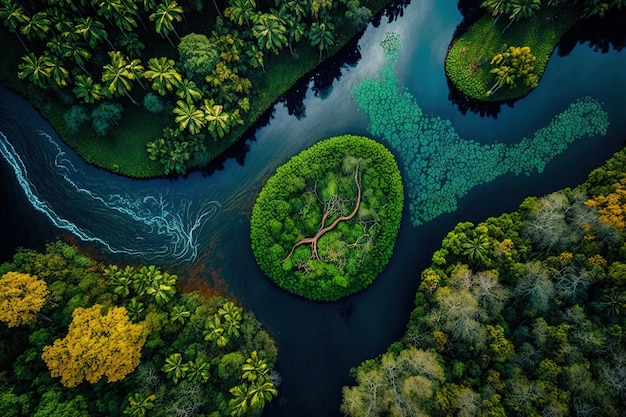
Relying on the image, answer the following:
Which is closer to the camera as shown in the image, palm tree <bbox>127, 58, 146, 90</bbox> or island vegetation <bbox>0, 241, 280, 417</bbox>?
island vegetation <bbox>0, 241, 280, 417</bbox>

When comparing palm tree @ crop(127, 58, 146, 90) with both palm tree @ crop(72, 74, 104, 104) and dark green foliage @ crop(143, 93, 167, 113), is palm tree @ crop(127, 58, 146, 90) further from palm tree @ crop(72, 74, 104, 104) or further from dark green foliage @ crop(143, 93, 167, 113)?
palm tree @ crop(72, 74, 104, 104)

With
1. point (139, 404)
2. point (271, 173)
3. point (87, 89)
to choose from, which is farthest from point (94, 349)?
point (87, 89)

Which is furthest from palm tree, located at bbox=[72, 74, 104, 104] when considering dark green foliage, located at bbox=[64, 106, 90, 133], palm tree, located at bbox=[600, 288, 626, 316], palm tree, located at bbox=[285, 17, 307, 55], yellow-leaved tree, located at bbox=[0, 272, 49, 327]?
palm tree, located at bbox=[600, 288, 626, 316]

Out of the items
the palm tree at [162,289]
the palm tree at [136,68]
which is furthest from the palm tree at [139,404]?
the palm tree at [136,68]

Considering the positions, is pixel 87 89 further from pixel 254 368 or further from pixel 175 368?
pixel 254 368

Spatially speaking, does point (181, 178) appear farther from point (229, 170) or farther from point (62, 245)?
point (62, 245)
